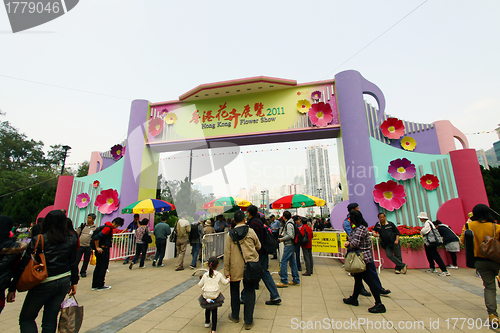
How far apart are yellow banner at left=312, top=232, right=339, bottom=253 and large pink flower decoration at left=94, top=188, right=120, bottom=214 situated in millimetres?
8680

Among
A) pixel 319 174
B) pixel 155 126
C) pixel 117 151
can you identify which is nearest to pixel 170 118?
pixel 155 126

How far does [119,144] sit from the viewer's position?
12.1m

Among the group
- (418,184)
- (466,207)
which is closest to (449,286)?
(466,207)

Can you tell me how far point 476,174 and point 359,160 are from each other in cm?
337

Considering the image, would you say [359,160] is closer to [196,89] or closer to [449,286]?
[449,286]

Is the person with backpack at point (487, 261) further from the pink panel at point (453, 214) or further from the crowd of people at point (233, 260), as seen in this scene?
the pink panel at point (453, 214)

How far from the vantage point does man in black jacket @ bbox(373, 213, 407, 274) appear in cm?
655

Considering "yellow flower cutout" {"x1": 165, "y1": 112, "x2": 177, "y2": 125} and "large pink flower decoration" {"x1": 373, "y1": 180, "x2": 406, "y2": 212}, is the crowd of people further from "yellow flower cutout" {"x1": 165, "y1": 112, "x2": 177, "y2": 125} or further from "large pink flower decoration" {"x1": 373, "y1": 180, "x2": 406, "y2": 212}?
"yellow flower cutout" {"x1": 165, "y1": 112, "x2": 177, "y2": 125}

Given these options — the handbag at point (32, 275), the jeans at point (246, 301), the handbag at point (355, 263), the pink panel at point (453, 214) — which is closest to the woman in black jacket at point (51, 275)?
the handbag at point (32, 275)

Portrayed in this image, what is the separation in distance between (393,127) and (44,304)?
10.6 m

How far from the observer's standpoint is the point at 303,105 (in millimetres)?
10109

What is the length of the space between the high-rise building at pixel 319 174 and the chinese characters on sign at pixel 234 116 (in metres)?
49.3

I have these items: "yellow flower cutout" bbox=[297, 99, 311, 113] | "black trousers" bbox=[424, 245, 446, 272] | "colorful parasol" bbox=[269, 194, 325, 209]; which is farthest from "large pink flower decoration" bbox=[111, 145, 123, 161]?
"black trousers" bbox=[424, 245, 446, 272]

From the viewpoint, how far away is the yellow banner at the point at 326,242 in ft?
25.7
